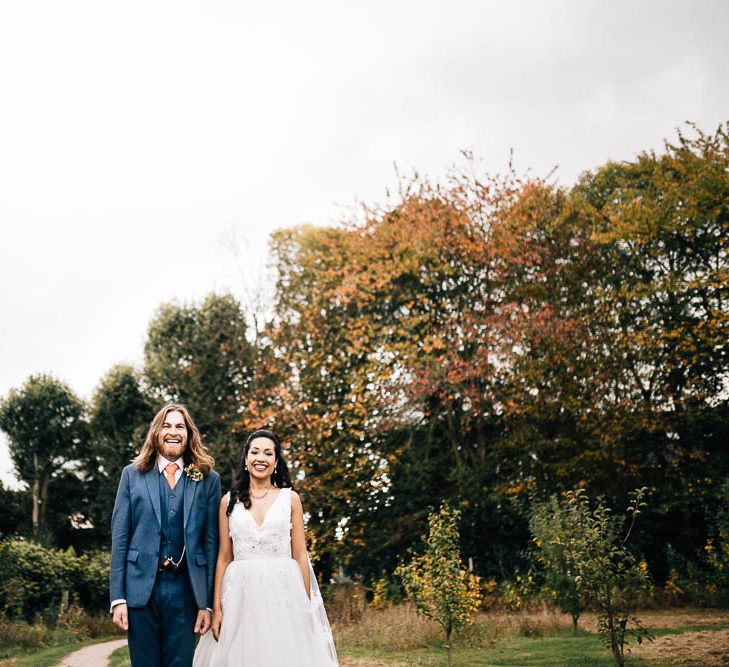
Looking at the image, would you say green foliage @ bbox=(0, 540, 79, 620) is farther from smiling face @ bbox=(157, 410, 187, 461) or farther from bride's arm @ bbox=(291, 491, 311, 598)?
smiling face @ bbox=(157, 410, 187, 461)

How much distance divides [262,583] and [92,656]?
1122 cm

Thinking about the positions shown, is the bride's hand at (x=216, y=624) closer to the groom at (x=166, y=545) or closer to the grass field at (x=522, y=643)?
the groom at (x=166, y=545)

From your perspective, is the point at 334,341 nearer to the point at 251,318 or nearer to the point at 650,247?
the point at 251,318

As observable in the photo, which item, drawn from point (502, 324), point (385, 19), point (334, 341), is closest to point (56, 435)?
point (334, 341)

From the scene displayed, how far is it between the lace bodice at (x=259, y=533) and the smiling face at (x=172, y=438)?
687mm

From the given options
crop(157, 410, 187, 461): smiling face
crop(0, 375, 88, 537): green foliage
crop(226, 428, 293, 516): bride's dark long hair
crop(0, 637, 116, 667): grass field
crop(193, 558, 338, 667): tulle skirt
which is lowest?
crop(0, 637, 116, 667): grass field

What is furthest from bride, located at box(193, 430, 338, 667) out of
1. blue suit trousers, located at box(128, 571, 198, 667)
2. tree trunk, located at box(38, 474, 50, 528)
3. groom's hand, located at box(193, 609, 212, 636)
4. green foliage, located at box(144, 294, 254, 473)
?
tree trunk, located at box(38, 474, 50, 528)

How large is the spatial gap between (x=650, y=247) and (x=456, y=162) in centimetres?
612

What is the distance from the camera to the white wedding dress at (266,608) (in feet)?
16.4

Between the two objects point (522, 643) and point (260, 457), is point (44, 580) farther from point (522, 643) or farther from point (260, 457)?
point (260, 457)

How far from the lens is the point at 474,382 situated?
20.5m

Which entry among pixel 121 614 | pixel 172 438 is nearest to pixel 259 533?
pixel 172 438

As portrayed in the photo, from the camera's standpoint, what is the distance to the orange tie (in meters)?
4.82

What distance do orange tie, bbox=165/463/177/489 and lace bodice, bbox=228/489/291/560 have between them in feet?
1.98
